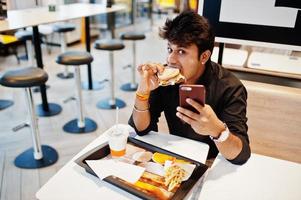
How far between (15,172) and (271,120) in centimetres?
218

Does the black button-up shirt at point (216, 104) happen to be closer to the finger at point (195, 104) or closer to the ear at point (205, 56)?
the ear at point (205, 56)

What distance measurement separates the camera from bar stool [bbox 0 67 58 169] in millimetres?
2330

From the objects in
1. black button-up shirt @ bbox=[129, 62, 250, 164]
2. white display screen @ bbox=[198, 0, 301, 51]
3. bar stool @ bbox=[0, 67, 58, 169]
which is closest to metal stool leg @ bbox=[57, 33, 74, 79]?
bar stool @ bbox=[0, 67, 58, 169]

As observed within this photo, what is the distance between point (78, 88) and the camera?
3.17 metres

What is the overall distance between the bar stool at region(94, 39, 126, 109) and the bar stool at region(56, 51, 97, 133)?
0.45 m

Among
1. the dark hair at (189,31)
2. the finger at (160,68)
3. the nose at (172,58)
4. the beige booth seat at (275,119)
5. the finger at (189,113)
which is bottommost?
the beige booth seat at (275,119)

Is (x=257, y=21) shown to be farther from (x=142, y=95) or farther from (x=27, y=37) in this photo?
(x=27, y=37)

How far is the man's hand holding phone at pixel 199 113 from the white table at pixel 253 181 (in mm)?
187

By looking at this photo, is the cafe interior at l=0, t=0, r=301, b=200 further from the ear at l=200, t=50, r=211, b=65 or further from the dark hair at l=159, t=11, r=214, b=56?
the ear at l=200, t=50, r=211, b=65

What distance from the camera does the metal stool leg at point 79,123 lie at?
10.4 ft

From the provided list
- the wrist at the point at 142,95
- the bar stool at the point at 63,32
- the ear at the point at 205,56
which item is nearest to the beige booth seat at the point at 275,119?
the ear at the point at 205,56

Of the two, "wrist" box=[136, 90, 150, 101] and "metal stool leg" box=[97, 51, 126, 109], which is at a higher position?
"wrist" box=[136, 90, 150, 101]

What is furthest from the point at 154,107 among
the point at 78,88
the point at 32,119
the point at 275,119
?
the point at 78,88

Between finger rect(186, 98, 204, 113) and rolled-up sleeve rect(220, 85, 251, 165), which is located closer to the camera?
finger rect(186, 98, 204, 113)
